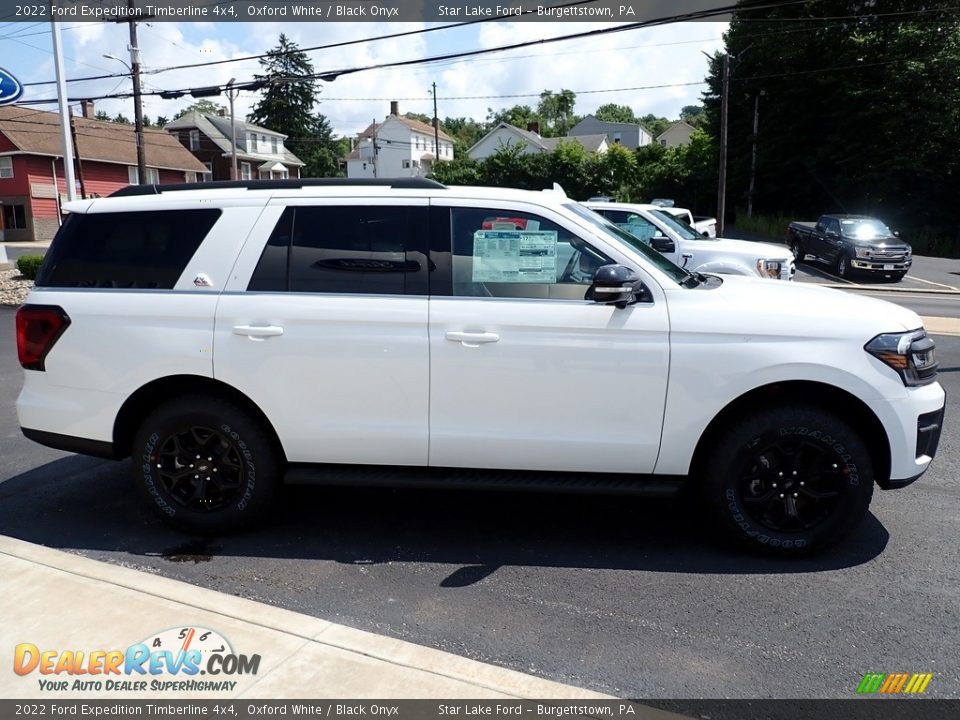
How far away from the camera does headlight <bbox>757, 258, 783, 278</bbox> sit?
12.2m

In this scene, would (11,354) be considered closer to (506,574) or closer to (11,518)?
(11,518)

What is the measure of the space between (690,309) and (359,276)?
180 centimetres

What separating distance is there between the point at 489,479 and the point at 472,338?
79 centimetres

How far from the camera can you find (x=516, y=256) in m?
4.23

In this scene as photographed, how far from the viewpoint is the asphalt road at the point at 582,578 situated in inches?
128

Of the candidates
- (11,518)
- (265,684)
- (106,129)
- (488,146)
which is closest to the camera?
(265,684)

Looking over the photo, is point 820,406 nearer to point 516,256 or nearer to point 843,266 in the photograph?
point 516,256

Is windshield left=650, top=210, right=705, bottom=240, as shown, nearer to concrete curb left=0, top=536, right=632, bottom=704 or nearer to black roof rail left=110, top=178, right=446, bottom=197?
black roof rail left=110, top=178, right=446, bottom=197

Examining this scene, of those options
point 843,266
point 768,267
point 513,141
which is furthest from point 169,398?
point 513,141

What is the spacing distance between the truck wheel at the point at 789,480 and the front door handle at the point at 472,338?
1.34 meters

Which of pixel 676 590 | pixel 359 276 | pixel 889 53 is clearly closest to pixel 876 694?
pixel 676 590

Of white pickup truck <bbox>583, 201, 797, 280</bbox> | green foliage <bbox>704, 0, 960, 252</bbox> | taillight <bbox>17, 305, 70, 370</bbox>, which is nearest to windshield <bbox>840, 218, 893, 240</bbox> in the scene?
white pickup truck <bbox>583, 201, 797, 280</bbox>

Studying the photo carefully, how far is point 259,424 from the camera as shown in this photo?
4379mm

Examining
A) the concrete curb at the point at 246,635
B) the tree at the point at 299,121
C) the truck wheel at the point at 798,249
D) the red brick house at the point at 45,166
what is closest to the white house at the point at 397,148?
the tree at the point at 299,121
